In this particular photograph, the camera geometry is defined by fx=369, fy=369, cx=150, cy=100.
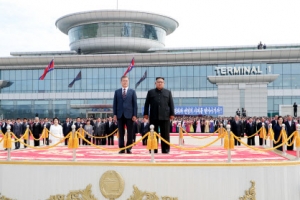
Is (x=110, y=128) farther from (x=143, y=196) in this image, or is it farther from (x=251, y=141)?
(x=143, y=196)

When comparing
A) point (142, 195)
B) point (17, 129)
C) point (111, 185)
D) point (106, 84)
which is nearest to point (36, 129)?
point (17, 129)

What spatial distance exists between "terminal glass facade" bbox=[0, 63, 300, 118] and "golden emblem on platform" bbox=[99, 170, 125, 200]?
29216mm

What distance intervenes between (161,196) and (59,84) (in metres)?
34.0

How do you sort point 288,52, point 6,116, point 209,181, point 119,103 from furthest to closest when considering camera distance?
point 6,116, point 288,52, point 119,103, point 209,181

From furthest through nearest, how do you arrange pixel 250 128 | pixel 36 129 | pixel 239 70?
pixel 239 70, pixel 250 128, pixel 36 129

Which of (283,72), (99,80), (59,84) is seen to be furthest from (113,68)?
(283,72)

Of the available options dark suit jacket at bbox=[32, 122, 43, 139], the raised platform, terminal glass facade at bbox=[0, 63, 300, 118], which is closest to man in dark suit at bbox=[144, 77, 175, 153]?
the raised platform

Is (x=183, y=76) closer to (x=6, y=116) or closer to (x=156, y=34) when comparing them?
(x=156, y=34)

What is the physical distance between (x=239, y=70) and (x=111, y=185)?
101 ft

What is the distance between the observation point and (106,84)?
38.8 m

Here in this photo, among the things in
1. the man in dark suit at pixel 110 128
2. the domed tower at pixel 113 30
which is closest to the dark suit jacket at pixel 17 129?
the man in dark suit at pixel 110 128

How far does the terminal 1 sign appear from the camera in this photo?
3581 centimetres

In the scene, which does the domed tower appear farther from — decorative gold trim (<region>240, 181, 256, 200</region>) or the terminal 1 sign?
decorative gold trim (<region>240, 181, 256, 200</region>)

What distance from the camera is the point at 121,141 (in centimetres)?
915
